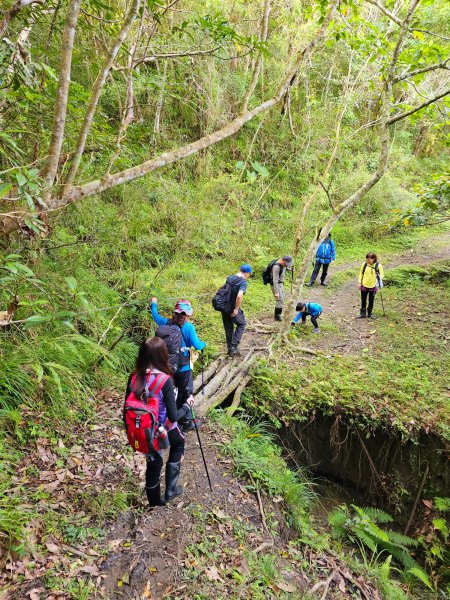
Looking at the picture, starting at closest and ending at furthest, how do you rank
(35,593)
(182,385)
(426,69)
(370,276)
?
(35,593) → (182,385) → (426,69) → (370,276)

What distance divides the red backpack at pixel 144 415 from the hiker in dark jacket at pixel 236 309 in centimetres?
365

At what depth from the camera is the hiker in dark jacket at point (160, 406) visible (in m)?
3.47

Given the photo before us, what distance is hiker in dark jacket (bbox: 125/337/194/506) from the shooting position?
3.47m

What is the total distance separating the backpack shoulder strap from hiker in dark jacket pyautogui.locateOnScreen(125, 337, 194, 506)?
1cm

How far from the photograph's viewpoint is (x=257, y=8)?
1305 cm

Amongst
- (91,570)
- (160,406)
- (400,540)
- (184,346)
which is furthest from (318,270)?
(91,570)

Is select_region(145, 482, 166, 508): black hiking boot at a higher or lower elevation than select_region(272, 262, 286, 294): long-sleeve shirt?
lower

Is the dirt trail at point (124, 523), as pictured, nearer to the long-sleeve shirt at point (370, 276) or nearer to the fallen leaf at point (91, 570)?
the fallen leaf at point (91, 570)

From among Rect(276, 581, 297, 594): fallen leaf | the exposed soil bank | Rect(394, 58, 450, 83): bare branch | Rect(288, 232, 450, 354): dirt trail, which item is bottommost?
the exposed soil bank

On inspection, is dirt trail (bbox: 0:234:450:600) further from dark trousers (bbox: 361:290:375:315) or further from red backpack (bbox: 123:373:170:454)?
dark trousers (bbox: 361:290:375:315)

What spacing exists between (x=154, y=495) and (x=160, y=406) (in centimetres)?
116

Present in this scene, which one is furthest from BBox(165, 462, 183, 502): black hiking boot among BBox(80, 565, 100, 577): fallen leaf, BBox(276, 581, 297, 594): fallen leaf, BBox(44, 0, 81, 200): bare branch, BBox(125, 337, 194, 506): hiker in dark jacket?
BBox(44, 0, 81, 200): bare branch

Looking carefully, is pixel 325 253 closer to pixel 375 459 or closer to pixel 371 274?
pixel 371 274

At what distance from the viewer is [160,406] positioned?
3.69 meters
